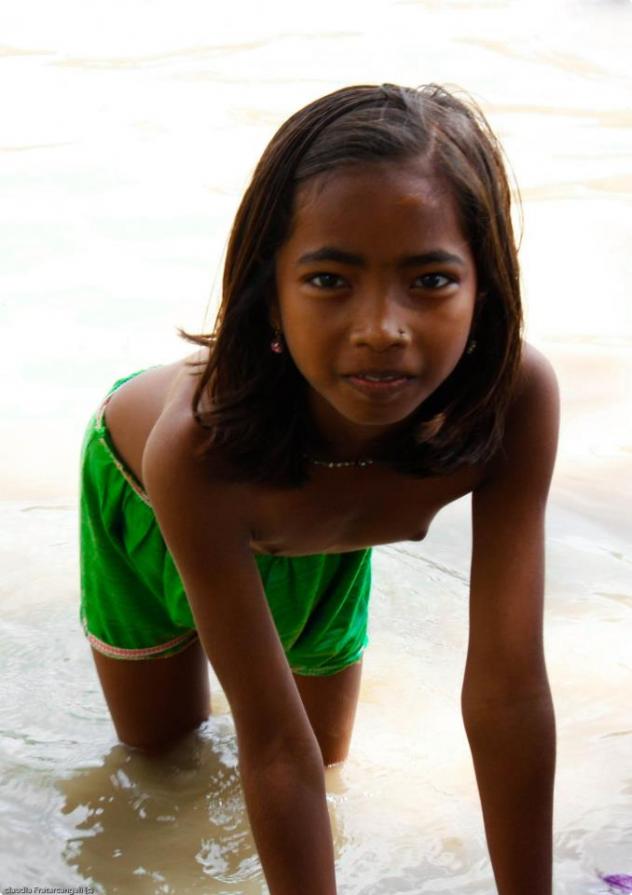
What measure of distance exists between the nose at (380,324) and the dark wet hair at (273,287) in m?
0.15

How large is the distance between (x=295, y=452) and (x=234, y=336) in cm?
18

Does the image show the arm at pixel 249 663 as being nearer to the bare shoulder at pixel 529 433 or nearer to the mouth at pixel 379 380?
the mouth at pixel 379 380

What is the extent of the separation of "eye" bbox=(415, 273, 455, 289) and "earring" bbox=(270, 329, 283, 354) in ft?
0.71

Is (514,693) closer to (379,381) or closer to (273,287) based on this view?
(379,381)

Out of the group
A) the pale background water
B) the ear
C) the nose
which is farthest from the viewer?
the pale background water

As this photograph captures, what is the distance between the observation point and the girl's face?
5.36ft

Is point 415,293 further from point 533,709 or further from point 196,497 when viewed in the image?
point 533,709

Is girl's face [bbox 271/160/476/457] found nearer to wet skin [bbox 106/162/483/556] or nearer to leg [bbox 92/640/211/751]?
wet skin [bbox 106/162/483/556]

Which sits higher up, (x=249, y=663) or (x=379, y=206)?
(x=379, y=206)

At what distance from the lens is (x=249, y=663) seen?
5.93 feet

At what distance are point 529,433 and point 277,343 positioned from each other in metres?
0.34

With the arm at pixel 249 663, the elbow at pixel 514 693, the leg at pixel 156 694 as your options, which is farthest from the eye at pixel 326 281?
the leg at pixel 156 694

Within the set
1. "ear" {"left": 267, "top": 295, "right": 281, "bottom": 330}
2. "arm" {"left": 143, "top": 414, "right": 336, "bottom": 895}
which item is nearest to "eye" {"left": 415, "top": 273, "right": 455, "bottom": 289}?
"ear" {"left": 267, "top": 295, "right": 281, "bottom": 330}

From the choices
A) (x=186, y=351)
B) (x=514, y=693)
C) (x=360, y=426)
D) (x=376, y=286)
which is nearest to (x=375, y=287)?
(x=376, y=286)
